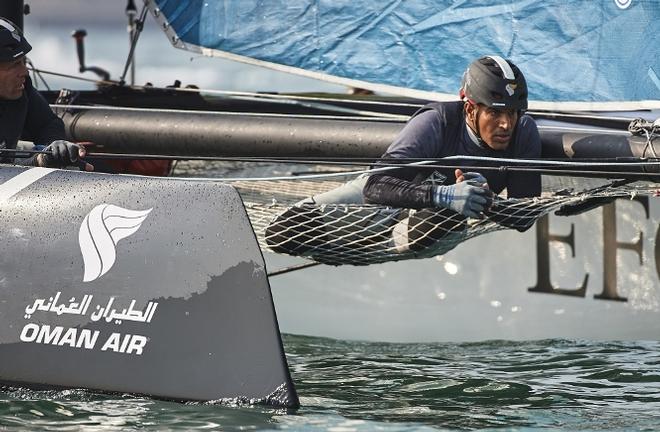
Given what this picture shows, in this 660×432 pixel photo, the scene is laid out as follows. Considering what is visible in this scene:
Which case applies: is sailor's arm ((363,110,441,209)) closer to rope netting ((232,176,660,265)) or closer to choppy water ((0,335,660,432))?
rope netting ((232,176,660,265))

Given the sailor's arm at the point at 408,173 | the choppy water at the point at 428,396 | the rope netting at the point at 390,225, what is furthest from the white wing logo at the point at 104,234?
the sailor's arm at the point at 408,173

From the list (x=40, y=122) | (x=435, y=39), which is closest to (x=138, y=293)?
(x=40, y=122)

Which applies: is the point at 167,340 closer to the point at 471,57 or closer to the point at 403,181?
the point at 403,181

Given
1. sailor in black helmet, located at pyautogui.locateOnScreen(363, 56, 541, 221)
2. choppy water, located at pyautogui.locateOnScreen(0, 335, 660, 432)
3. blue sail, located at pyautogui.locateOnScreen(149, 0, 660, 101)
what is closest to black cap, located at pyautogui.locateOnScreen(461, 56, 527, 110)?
sailor in black helmet, located at pyautogui.locateOnScreen(363, 56, 541, 221)

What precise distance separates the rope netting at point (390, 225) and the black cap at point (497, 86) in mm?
302

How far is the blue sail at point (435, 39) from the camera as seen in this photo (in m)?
4.84

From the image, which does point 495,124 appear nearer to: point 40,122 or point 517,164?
point 517,164

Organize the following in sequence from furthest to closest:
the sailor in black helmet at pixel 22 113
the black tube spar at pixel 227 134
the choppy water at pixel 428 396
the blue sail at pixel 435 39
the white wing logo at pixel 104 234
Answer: the blue sail at pixel 435 39, the black tube spar at pixel 227 134, the sailor in black helmet at pixel 22 113, the white wing logo at pixel 104 234, the choppy water at pixel 428 396

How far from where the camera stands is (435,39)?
17.0 feet

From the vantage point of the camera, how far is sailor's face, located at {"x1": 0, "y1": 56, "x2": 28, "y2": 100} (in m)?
4.59

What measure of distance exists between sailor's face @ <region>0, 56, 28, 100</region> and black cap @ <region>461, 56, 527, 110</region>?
1.45 m

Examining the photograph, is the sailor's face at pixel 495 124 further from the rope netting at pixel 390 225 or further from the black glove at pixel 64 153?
the black glove at pixel 64 153

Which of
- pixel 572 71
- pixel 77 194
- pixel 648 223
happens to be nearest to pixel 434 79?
pixel 572 71

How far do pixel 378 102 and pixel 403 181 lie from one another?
4.87 feet
